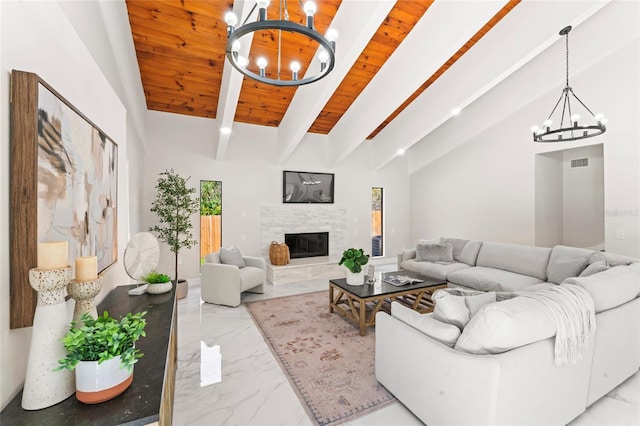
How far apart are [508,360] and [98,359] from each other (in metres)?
1.85

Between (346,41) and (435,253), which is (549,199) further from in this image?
(346,41)

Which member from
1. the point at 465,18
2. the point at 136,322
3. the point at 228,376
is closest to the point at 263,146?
the point at 465,18

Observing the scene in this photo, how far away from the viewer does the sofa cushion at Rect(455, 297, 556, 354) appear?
156 centimetres

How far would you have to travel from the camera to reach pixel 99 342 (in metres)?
0.99

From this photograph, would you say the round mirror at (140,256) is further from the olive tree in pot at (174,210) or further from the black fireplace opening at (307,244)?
the black fireplace opening at (307,244)

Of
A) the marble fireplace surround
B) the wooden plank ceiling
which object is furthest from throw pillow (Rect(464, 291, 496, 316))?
the marble fireplace surround

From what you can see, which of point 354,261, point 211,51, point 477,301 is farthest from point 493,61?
point 211,51

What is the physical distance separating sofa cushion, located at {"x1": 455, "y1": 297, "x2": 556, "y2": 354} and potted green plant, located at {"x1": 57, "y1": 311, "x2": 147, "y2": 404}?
1666 mm

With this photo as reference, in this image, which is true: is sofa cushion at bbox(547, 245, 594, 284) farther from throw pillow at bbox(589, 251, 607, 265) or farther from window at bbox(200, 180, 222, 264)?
window at bbox(200, 180, 222, 264)

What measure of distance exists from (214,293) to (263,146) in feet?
10.2

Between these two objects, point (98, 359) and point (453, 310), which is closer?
point (98, 359)

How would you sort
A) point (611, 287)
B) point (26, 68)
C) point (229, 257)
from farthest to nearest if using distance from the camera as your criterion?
point (229, 257) → point (611, 287) → point (26, 68)

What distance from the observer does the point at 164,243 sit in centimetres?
507

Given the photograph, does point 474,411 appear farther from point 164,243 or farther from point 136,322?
point 164,243
